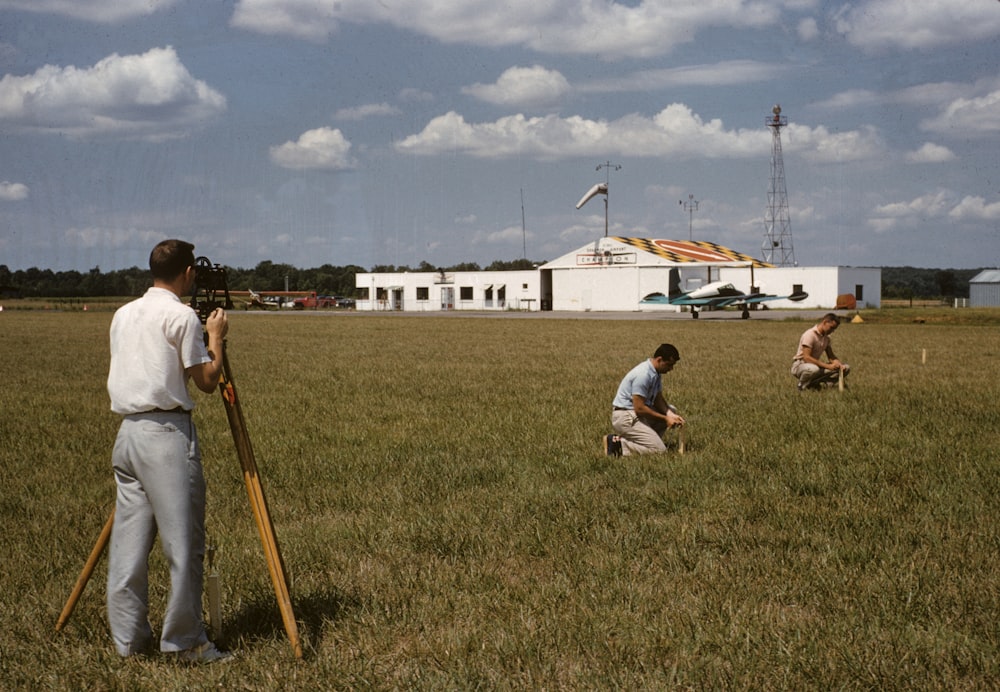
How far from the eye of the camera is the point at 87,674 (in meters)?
4.77

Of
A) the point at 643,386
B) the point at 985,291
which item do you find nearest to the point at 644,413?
the point at 643,386

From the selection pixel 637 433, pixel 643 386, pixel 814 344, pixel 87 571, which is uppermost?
pixel 814 344

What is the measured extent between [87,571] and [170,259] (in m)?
1.80

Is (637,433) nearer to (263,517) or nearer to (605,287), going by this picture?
(263,517)

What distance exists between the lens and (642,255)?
83562 millimetres

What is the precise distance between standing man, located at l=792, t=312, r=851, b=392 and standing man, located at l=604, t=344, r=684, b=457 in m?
6.33

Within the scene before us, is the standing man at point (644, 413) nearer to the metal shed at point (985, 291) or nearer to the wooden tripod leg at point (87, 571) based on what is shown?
the wooden tripod leg at point (87, 571)

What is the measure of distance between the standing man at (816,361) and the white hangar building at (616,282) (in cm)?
4991

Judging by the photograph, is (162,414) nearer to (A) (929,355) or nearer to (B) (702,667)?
(B) (702,667)

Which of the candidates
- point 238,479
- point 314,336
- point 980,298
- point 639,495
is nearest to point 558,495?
point 639,495

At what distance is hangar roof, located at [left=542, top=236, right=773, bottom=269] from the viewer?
3287 inches

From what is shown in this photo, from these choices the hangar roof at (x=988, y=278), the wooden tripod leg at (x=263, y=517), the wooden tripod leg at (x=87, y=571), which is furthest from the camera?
the hangar roof at (x=988, y=278)

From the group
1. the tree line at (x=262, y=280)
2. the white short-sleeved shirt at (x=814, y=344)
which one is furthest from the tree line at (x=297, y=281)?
the white short-sleeved shirt at (x=814, y=344)

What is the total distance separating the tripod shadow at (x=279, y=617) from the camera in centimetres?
519
